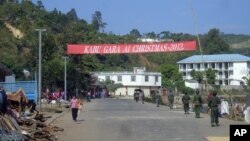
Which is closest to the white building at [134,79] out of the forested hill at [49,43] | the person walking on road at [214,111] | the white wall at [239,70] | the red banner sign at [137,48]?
the forested hill at [49,43]

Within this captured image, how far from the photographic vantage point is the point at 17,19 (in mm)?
107188

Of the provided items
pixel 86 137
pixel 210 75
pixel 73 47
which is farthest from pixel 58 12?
pixel 86 137

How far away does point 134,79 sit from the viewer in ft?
478

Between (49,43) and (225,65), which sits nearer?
(49,43)

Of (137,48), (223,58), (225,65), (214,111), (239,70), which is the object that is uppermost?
(223,58)

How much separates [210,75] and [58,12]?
4028 centimetres

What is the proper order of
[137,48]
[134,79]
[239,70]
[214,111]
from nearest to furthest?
[214,111]
[137,48]
[239,70]
[134,79]

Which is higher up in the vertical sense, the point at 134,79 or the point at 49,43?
the point at 49,43

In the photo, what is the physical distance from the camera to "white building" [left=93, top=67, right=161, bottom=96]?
14412cm

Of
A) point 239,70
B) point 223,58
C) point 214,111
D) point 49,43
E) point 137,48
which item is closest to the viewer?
point 214,111

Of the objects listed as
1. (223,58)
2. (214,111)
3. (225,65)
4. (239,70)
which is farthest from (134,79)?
(214,111)

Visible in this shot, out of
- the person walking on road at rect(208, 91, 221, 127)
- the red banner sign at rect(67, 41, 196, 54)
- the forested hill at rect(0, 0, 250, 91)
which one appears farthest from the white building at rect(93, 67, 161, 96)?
the person walking on road at rect(208, 91, 221, 127)

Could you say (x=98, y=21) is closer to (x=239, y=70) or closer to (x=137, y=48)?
(x=239, y=70)

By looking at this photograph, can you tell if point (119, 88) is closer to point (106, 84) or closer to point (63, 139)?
point (106, 84)
